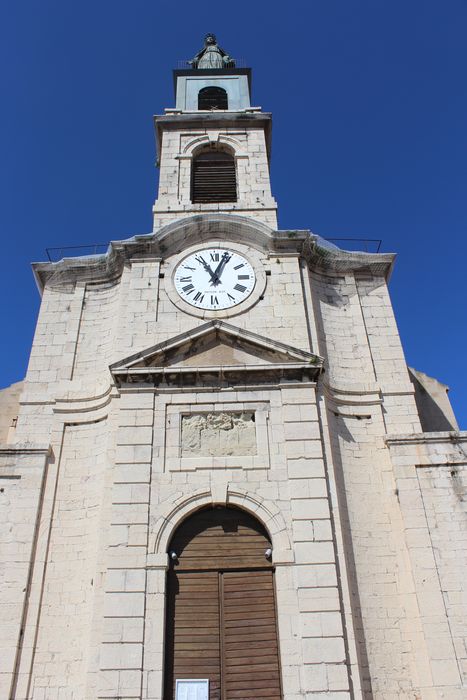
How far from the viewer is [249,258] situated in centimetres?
1400

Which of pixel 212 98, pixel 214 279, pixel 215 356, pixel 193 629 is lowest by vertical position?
pixel 193 629

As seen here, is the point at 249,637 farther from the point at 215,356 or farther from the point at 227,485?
the point at 215,356

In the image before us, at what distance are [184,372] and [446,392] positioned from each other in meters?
6.09

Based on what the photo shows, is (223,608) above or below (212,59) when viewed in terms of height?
below

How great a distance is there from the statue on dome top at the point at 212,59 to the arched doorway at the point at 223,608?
674 inches

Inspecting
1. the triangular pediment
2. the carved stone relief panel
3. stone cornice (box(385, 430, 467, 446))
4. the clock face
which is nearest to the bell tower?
Answer: the clock face

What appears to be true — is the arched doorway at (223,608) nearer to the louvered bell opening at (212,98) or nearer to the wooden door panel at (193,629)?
the wooden door panel at (193,629)

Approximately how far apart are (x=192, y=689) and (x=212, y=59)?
20854 mm

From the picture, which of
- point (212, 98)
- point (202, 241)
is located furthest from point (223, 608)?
point (212, 98)

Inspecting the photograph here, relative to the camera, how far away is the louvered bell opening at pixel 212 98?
66.6 ft

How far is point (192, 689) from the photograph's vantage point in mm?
9156

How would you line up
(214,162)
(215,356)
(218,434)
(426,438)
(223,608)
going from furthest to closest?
(214,162), (215,356), (426,438), (218,434), (223,608)

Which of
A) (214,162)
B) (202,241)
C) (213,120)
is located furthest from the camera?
(213,120)

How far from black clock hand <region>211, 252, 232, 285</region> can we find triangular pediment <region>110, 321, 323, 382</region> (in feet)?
5.26
